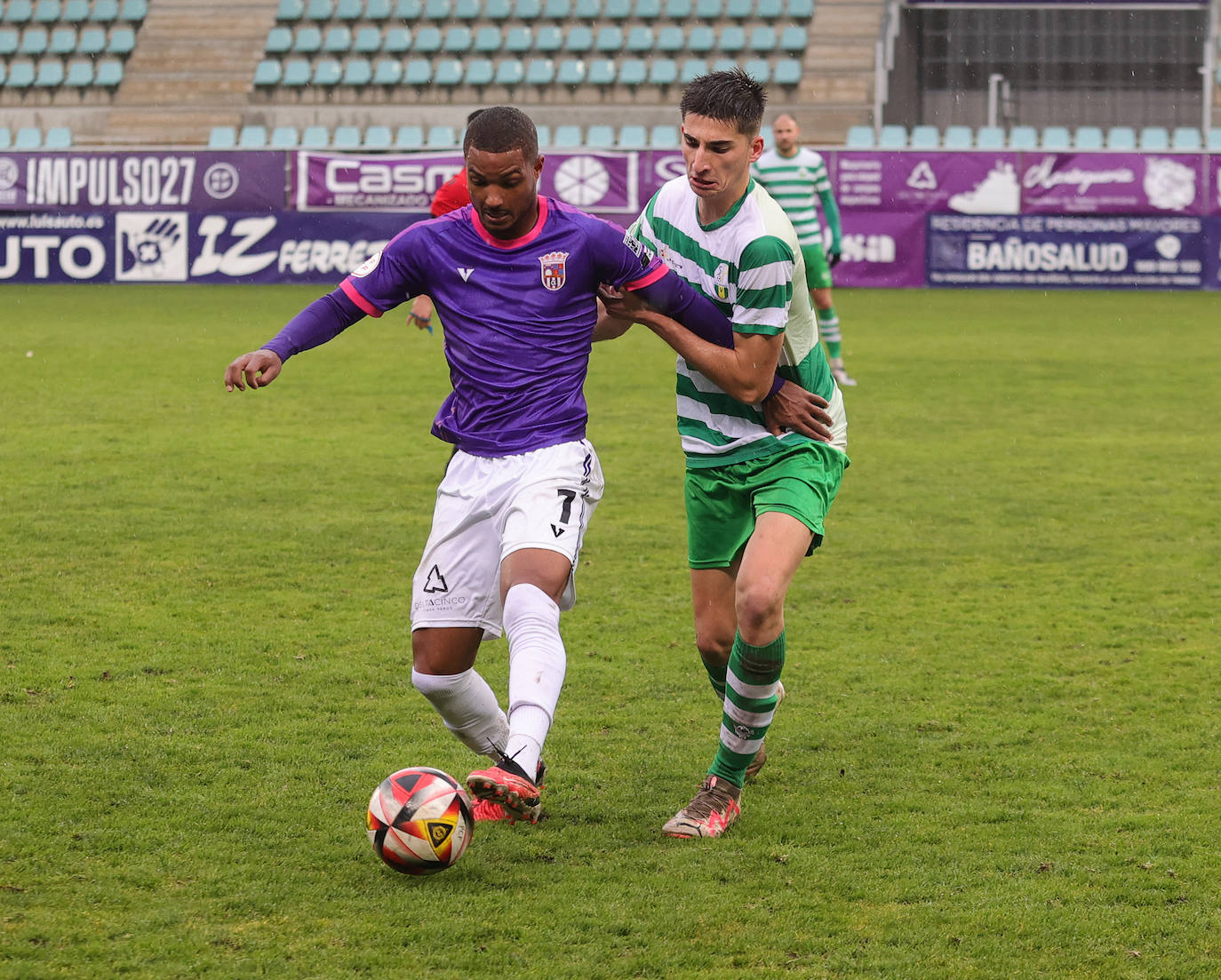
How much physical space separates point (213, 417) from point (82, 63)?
65.2 ft

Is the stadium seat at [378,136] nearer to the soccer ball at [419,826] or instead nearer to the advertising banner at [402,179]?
the advertising banner at [402,179]

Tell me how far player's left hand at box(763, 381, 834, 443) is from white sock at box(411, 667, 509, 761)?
1036mm

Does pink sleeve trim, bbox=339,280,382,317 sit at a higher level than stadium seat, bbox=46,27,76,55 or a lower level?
lower

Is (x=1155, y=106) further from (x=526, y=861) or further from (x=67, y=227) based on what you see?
(x=526, y=861)

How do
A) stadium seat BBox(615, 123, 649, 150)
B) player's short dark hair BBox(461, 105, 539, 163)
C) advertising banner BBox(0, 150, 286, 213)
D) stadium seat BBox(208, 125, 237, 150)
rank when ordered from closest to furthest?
player's short dark hair BBox(461, 105, 539, 163), advertising banner BBox(0, 150, 286, 213), stadium seat BBox(615, 123, 649, 150), stadium seat BBox(208, 125, 237, 150)

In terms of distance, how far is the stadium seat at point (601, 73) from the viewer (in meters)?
26.9

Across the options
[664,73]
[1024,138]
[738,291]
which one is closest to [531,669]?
[738,291]

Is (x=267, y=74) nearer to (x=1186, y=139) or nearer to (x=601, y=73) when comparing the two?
(x=601, y=73)

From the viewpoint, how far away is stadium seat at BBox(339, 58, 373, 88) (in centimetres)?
2739

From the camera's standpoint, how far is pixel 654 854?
12.4 ft

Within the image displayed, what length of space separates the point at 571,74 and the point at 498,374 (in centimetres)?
2419

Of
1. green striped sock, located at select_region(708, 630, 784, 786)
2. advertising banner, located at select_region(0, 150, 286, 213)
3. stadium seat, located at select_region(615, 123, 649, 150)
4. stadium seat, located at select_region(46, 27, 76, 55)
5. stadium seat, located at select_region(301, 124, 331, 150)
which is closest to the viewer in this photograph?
green striped sock, located at select_region(708, 630, 784, 786)

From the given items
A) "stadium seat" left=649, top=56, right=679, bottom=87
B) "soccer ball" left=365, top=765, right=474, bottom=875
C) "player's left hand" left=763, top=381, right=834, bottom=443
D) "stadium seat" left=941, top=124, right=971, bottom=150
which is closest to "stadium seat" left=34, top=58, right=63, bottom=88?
"stadium seat" left=649, top=56, right=679, bottom=87

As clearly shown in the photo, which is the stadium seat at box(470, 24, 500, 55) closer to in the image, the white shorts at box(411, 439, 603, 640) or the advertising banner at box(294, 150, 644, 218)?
Answer: the advertising banner at box(294, 150, 644, 218)
